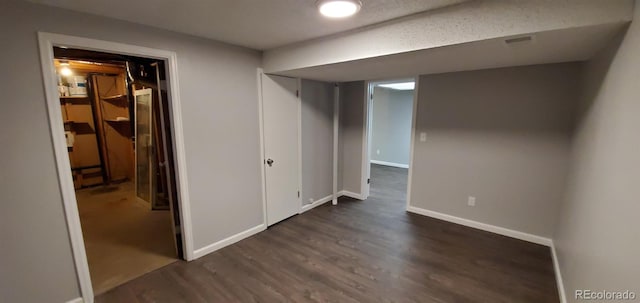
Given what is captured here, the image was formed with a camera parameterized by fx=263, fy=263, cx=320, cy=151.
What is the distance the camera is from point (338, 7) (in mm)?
1634

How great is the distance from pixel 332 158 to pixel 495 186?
2200mm

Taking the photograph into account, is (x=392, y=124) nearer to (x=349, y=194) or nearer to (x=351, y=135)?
(x=351, y=135)

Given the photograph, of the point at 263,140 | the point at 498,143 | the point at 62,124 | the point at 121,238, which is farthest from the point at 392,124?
the point at 62,124

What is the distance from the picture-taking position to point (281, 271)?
2418 mm

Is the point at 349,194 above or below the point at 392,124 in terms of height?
below

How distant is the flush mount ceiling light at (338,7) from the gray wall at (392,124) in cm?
546

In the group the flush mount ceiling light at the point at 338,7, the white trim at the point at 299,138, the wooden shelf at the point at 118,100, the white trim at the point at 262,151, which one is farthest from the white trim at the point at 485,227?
the wooden shelf at the point at 118,100

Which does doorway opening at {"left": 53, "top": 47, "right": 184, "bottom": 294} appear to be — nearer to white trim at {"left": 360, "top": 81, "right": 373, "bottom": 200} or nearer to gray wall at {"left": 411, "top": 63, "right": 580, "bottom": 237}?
white trim at {"left": 360, "top": 81, "right": 373, "bottom": 200}

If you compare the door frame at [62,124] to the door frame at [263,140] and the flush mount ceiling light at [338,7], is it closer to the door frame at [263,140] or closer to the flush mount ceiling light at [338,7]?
the door frame at [263,140]

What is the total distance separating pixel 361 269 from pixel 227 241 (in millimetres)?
1463

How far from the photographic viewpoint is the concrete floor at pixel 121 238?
2.43 m

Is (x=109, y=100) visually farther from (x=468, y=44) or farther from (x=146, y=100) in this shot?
(x=468, y=44)

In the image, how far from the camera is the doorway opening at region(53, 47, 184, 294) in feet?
8.48

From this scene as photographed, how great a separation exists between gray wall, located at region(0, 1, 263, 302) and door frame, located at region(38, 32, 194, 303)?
0.11 ft
